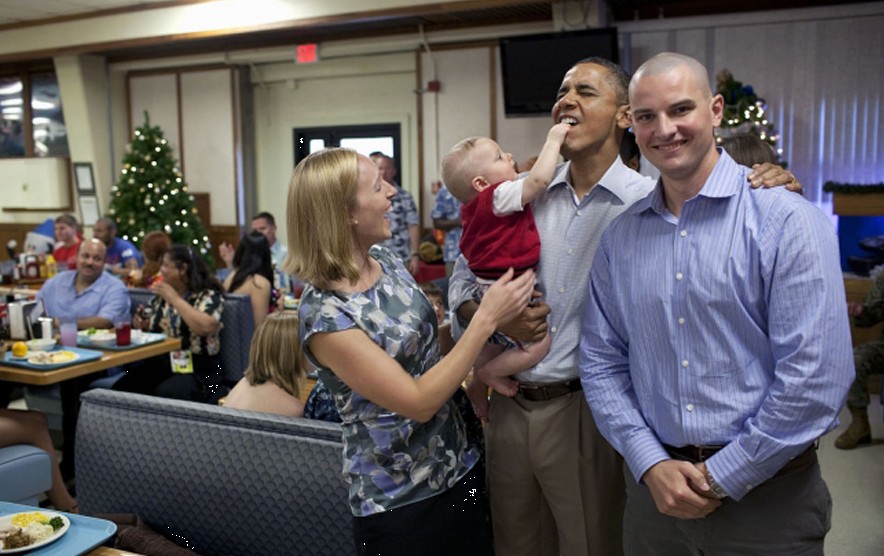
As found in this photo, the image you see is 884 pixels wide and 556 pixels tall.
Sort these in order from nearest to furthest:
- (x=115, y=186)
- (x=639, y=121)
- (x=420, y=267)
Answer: (x=639, y=121) < (x=420, y=267) < (x=115, y=186)

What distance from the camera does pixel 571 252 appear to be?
6.29 ft

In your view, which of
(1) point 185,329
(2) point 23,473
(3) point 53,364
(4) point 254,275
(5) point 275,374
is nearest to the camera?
(5) point 275,374

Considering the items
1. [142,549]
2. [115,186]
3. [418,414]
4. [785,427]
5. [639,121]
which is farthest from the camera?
[115,186]

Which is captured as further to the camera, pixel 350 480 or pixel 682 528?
pixel 350 480

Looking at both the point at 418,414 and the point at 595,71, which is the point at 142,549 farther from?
the point at 595,71

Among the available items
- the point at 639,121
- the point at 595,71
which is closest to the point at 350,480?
the point at 639,121

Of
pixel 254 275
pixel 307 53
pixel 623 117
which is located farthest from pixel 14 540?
pixel 307 53

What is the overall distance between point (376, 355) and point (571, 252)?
1.87 ft

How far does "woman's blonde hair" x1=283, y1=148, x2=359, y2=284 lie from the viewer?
174 cm

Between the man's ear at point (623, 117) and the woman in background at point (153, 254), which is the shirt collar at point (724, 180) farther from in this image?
the woman in background at point (153, 254)

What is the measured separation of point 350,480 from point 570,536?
22.5 inches

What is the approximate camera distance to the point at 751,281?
58.6 inches

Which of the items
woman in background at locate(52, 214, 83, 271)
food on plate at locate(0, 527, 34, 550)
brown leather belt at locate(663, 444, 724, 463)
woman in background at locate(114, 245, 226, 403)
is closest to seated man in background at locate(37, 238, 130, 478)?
woman in background at locate(114, 245, 226, 403)

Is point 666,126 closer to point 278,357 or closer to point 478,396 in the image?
point 478,396
